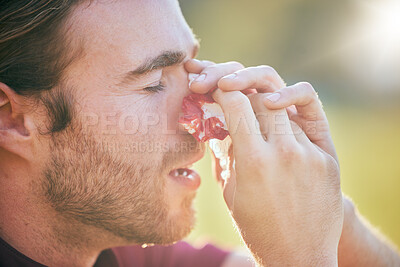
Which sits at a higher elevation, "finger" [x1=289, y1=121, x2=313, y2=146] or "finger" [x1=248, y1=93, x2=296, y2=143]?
"finger" [x1=248, y1=93, x2=296, y2=143]

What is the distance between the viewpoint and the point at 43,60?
2.08 meters

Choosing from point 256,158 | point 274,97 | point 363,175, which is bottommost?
point 363,175

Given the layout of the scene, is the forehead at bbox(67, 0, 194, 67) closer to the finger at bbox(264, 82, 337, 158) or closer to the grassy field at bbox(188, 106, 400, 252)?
the finger at bbox(264, 82, 337, 158)

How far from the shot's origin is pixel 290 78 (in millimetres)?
14570

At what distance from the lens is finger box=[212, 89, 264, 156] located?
1.84m

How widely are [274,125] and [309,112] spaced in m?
0.31

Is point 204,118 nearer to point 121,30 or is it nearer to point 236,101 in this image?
point 236,101

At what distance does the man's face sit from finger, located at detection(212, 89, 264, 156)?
45 centimetres

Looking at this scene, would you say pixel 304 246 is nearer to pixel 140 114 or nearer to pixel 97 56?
pixel 140 114

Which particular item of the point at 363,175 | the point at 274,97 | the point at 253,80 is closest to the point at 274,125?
the point at 274,97

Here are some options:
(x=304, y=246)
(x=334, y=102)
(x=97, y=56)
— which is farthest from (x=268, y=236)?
(x=334, y=102)

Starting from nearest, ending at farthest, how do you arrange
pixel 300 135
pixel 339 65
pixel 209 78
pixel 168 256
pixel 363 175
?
pixel 300 135 < pixel 209 78 < pixel 168 256 < pixel 363 175 < pixel 339 65

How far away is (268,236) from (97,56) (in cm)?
128

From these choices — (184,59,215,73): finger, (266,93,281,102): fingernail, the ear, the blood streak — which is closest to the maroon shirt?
the ear
